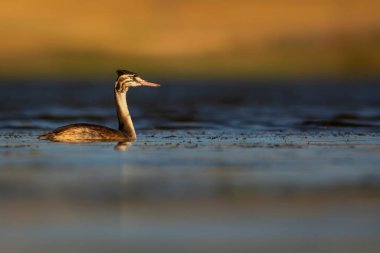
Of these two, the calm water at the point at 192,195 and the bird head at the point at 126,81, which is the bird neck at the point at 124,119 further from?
the calm water at the point at 192,195

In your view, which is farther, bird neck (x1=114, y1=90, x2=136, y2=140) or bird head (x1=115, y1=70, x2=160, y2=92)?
bird head (x1=115, y1=70, x2=160, y2=92)

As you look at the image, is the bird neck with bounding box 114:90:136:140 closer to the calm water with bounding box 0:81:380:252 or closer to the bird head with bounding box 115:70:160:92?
the bird head with bounding box 115:70:160:92

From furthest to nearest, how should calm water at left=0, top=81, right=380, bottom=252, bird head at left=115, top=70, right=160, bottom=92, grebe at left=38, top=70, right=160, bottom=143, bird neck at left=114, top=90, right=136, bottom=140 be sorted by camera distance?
bird head at left=115, top=70, right=160, bottom=92 < bird neck at left=114, top=90, right=136, bottom=140 < grebe at left=38, top=70, right=160, bottom=143 < calm water at left=0, top=81, right=380, bottom=252

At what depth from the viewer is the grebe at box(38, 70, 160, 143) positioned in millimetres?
26422

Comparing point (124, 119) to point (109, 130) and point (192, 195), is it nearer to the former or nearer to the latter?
point (109, 130)

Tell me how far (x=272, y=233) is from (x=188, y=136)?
17496 millimetres

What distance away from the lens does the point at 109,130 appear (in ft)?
88.3

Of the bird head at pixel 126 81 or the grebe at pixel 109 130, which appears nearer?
the grebe at pixel 109 130

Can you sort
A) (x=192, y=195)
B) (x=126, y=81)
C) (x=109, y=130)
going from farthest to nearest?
(x=126, y=81) → (x=109, y=130) → (x=192, y=195)

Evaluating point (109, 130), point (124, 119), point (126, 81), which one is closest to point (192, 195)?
point (109, 130)

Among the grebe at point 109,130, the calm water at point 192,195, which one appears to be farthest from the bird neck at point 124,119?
the calm water at point 192,195

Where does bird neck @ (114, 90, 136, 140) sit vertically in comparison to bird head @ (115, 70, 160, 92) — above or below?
below

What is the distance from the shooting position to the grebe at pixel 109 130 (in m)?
26.4

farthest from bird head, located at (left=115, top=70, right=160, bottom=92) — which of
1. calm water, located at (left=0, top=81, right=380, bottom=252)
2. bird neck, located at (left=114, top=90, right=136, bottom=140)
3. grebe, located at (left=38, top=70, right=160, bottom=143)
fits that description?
calm water, located at (left=0, top=81, right=380, bottom=252)
